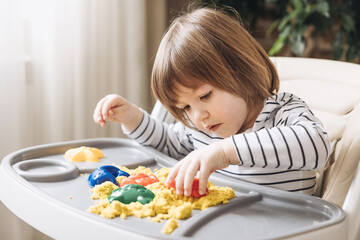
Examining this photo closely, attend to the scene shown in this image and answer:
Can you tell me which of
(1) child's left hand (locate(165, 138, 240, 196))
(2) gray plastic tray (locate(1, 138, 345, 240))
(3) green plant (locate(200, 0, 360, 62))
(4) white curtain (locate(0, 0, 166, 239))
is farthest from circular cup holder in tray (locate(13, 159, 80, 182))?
(3) green plant (locate(200, 0, 360, 62))

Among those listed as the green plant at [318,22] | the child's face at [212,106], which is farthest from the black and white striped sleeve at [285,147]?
the green plant at [318,22]

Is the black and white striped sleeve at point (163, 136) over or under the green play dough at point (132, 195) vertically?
under

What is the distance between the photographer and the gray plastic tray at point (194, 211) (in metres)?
0.59

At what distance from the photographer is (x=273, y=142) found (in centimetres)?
71

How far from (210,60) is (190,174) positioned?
0.84 ft

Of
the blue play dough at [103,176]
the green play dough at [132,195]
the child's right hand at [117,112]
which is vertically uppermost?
the child's right hand at [117,112]

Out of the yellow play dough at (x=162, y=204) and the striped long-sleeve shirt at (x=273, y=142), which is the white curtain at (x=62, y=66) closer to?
the striped long-sleeve shirt at (x=273, y=142)

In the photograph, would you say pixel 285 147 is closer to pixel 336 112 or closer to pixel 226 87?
pixel 226 87

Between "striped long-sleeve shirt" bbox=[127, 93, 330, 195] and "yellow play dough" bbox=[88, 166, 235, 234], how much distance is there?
70mm

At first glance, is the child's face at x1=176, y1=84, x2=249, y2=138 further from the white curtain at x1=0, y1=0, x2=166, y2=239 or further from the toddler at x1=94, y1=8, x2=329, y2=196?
the white curtain at x1=0, y1=0, x2=166, y2=239

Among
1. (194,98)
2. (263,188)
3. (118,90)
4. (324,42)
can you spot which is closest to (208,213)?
(263,188)

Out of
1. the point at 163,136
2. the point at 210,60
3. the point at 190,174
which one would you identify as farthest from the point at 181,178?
the point at 163,136

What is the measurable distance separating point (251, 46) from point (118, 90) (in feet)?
2.86

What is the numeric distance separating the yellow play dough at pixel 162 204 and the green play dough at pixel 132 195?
1 centimetres
